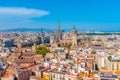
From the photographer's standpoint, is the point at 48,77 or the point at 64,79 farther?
the point at 48,77

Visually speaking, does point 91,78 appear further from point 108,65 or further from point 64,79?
point 108,65

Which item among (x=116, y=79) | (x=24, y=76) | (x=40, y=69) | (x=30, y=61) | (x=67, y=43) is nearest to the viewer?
(x=116, y=79)

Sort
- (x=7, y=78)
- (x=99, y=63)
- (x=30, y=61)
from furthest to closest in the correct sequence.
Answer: (x=30, y=61) → (x=99, y=63) → (x=7, y=78)

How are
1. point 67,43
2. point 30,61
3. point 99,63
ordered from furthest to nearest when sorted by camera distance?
point 67,43, point 30,61, point 99,63

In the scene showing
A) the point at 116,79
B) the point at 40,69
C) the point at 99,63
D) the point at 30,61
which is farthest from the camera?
the point at 30,61

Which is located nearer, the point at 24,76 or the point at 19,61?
the point at 24,76

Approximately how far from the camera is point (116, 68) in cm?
2359

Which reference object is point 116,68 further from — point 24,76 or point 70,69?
point 24,76

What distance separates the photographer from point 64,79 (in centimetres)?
1998

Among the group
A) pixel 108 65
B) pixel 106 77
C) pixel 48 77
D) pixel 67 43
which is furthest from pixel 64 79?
→ pixel 67 43

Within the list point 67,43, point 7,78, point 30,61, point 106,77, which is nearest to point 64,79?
point 106,77

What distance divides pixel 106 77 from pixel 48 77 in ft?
17.7

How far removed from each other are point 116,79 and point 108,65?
19.9 feet

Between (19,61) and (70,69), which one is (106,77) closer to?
(70,69)
